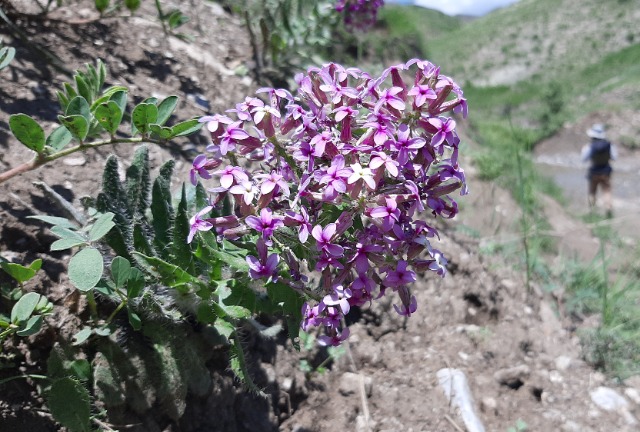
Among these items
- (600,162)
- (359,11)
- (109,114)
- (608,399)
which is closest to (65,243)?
(109,114)

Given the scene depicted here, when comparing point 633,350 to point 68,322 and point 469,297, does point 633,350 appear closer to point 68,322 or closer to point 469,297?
point 469,297

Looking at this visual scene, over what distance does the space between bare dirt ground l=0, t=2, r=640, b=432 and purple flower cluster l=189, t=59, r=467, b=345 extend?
81 centimetres

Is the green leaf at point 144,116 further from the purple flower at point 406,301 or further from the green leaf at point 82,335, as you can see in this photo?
the purple flower at point 406,301

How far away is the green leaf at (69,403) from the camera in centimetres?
165

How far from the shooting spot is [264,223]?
1438mm

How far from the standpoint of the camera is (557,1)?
51.0 m

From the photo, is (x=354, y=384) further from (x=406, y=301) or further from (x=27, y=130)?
(x=27, y=130)

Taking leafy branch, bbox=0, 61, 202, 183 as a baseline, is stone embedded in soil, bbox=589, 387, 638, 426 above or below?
below

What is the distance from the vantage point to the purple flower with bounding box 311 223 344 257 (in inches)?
56.6

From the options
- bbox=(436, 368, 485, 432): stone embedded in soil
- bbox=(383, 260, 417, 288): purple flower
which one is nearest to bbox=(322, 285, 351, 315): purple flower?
bbox=(383, 260, 417, 288): purple flower

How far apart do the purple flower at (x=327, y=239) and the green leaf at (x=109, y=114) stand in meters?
0.76

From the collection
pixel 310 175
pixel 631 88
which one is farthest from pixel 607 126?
pixel 310 175

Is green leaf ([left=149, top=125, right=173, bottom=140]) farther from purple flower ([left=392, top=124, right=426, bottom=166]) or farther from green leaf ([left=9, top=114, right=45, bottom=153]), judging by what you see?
purple flower ([left=392, top=124, right=426, bottom=166])

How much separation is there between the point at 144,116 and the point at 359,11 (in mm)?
3308
